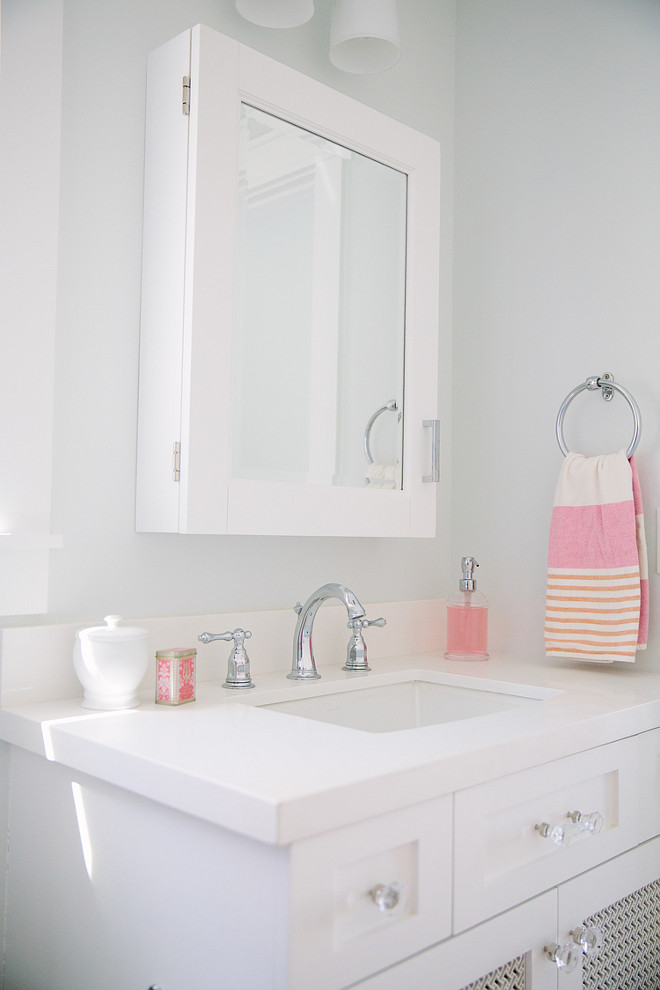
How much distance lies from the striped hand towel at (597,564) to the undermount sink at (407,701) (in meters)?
0.21

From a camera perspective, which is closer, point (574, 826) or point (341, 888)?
point (341, 888)

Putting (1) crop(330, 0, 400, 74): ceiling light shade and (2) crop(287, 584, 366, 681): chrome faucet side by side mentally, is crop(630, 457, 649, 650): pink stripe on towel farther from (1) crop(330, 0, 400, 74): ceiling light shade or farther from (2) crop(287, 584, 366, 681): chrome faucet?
(1) crop(330, 0, 400, 74): ceiling light shade

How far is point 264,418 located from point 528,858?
73 cm

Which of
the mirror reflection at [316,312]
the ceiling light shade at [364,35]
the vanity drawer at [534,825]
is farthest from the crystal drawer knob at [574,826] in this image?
the ceiling light shade at [364,35]

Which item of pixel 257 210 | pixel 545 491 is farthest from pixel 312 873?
pixel 545 491

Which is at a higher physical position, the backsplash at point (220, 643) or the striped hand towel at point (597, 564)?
the striped hand towel at point (597, 564)

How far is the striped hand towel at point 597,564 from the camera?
4.96ft

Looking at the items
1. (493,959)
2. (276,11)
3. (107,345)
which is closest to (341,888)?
(493,959)

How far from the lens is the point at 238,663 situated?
1335 mm

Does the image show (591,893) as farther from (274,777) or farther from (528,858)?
(274,777)

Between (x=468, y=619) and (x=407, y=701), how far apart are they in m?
0.24

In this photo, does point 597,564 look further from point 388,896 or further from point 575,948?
point 388,896

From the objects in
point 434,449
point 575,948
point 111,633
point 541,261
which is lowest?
point 575,948

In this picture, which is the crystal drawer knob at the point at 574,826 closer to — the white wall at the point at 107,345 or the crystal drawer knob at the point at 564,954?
the crystal drawer knob at the point at 564,954
